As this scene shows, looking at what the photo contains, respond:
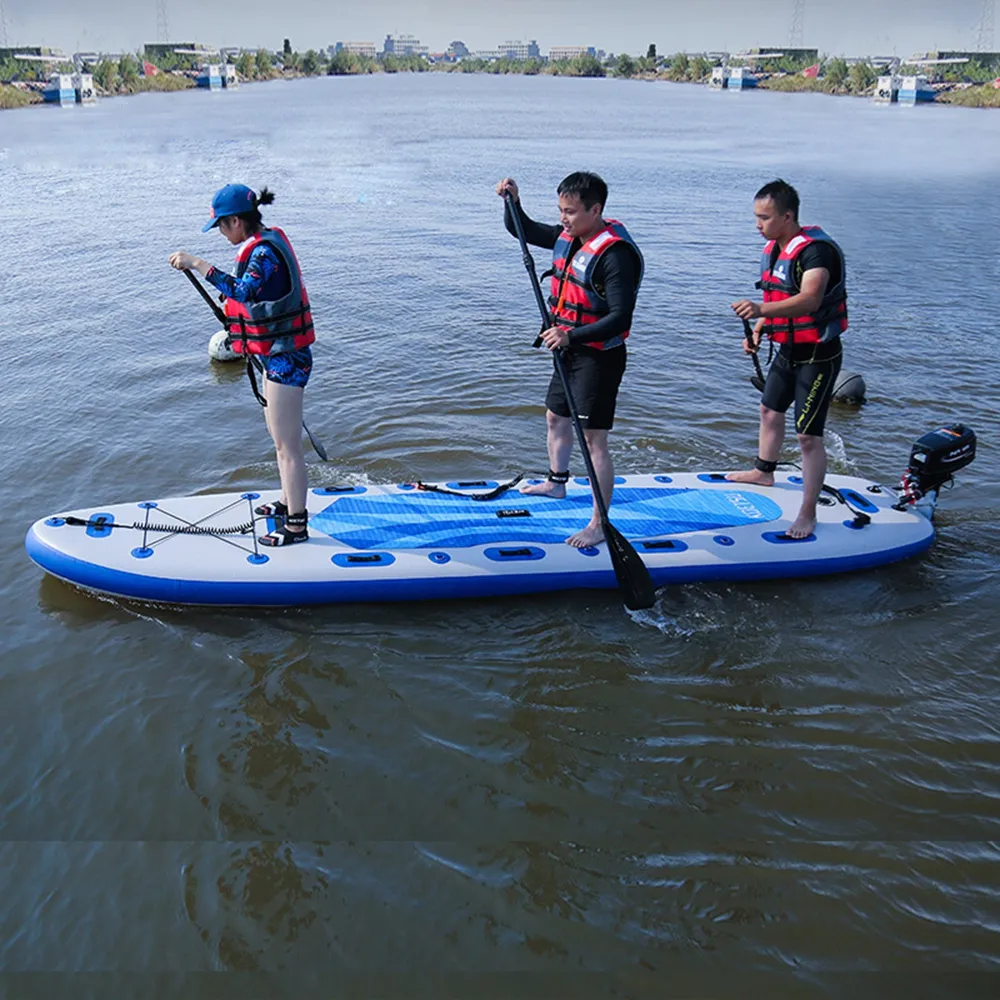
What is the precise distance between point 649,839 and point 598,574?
199cm

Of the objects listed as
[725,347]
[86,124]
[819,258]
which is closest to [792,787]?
[819,258]

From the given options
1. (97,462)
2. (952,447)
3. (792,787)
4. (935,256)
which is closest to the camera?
(792,787)

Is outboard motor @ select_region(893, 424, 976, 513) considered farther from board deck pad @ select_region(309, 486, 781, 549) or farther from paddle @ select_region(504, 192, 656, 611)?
paddle @ select_region(504, 192, 656, 611)

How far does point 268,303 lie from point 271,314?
0.22 ft

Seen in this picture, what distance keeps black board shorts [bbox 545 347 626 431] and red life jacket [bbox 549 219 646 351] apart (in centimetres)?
8

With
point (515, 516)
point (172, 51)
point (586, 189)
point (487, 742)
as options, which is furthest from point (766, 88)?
point (487, 742)

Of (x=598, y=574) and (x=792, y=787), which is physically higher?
(x=598, y=574)

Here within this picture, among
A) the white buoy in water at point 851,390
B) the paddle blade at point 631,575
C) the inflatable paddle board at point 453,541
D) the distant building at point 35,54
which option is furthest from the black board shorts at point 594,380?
the distant building at point 35,54

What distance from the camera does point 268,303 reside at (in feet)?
16.3

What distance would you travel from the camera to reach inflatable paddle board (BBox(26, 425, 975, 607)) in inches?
215

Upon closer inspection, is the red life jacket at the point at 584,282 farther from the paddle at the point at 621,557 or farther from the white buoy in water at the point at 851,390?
the white buoy in water at the point at 851,390

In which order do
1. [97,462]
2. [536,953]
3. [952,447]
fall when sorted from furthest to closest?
[97,462], [952,447], [536,953]

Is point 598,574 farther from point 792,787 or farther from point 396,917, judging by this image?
point 396,917

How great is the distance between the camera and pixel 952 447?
6.29m
